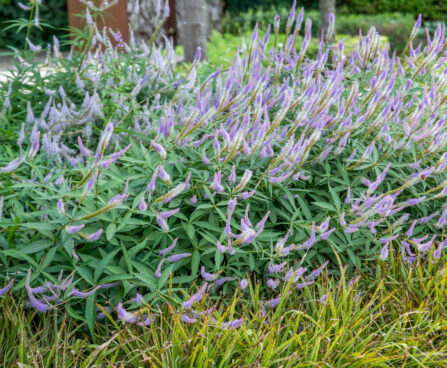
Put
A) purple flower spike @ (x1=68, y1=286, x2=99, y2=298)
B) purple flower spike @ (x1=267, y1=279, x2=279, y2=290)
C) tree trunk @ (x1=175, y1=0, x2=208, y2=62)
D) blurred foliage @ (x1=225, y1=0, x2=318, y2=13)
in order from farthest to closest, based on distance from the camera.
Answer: blurred foliage @ (x1=225, y1=0, x2=318, y2=13) → tree trunk @ (x1=175, y1=0, x2=208, y2=62) → purple flower spike @ (x1=267, y1=279, x2=279, y2=290) → purple flower spike @ (x1=68, y1=286, x2=99, y2=298)

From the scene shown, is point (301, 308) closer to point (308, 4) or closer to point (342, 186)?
point (342, 186)

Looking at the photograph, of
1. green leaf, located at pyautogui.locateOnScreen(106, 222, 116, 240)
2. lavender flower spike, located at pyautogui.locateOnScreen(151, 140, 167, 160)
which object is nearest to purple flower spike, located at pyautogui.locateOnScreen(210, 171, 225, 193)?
lavender flower spike, located at pyautogui.locateOnScreen(151, 140, 167, 160)

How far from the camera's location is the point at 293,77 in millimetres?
4066

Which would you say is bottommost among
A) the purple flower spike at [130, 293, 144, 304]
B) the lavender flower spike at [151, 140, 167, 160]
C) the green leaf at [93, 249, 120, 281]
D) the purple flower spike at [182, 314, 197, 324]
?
the purple flower spike at [182, 314, 197, 324]

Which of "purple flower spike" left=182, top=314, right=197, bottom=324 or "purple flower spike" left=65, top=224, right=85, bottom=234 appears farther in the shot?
"purple flower spike" left=182, top=314, right=197, bottom=324

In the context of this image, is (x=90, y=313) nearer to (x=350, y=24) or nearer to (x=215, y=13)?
(x=350, y=24)

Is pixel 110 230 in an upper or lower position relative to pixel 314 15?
lower

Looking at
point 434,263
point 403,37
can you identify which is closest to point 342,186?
point 434,263

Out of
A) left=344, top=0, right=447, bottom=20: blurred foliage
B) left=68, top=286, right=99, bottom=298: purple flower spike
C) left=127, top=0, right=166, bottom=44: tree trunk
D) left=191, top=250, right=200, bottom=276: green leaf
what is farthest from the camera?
left=344, top=0, right=447, bottom=20: blurred foliage

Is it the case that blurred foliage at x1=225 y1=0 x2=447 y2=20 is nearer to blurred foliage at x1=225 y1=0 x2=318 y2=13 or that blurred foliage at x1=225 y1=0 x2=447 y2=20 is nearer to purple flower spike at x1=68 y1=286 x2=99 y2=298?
blurred foliage at x1=225 y1=0 x2=318 y2=13

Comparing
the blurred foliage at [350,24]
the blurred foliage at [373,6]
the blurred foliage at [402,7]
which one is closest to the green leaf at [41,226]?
the blurred foliage at [350,24]

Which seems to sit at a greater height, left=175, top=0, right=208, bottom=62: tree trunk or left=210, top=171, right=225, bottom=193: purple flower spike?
left=175, top=0, right=208, bottom=62: tree trunk

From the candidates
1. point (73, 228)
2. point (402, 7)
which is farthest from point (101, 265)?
point (402, 7)

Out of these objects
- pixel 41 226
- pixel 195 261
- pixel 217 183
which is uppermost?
pixel 217 183
